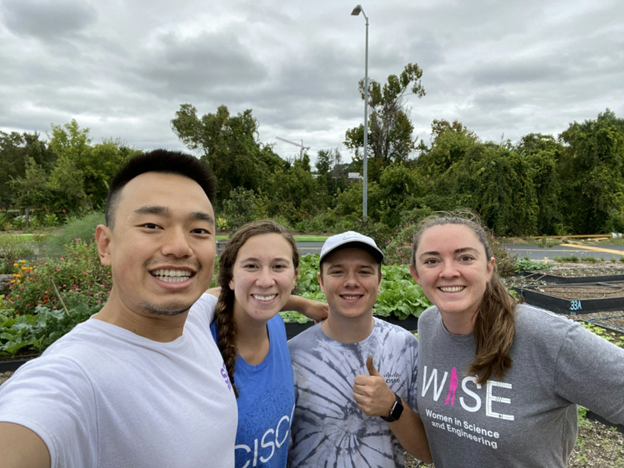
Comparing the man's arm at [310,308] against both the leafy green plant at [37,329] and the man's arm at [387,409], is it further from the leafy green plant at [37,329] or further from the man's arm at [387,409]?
the leafy green plant at [37,329]

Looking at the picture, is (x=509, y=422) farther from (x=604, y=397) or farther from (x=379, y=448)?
(x=379, y=448)

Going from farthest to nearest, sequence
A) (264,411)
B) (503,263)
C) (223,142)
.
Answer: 1. (223,142)
2. (503,263)
3. (264,411)

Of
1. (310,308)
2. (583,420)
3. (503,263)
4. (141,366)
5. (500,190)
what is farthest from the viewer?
(500,190)

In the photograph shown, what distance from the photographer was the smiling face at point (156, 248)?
1.15 meters

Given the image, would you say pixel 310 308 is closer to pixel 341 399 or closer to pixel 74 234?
pixel 341 399

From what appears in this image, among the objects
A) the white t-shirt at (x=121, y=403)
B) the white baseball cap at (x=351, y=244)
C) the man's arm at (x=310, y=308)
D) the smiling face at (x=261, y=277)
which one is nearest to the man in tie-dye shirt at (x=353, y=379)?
the white baseball cap at (x=351, y=244)

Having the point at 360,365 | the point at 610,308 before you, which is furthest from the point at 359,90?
the point at 360,365

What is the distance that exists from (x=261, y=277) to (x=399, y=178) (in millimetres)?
19234

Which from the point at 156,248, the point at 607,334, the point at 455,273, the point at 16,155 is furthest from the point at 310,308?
the point at 16,155

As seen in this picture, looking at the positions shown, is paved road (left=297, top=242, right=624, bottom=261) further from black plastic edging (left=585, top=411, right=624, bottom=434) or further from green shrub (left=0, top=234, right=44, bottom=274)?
black plastic edging (left=585, top=411, right=624, bottom=434)

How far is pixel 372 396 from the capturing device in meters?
1.62

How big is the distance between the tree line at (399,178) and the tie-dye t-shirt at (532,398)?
10.7 metres

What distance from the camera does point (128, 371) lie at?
106cm

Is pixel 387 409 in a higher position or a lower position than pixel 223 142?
lower
